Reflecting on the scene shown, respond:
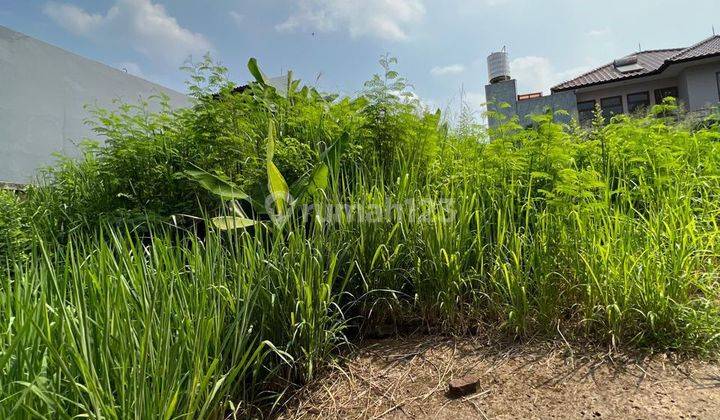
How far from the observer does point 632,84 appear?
1684 centimetres

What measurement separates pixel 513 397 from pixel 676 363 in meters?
0.67

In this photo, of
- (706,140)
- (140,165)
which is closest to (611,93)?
(706,140)

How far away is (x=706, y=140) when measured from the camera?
9.36ft

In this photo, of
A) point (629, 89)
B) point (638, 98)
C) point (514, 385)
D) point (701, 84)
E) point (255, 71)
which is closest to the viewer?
point (514, 385)

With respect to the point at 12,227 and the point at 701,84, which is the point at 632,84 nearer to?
the point at 701,84

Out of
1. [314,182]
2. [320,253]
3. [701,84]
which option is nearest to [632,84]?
[701,84]

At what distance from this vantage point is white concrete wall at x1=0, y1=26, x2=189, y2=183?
5.43 metres

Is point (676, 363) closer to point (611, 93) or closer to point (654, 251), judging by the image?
point (654, 251)

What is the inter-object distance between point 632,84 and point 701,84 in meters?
2.29

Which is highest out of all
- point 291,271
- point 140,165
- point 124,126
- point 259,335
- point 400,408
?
point 124,126

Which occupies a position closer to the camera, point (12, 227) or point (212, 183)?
point (212, 183)

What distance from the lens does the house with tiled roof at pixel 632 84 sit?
15258mm

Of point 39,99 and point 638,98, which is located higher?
point 638,98

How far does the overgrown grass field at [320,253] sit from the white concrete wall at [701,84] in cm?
1682
